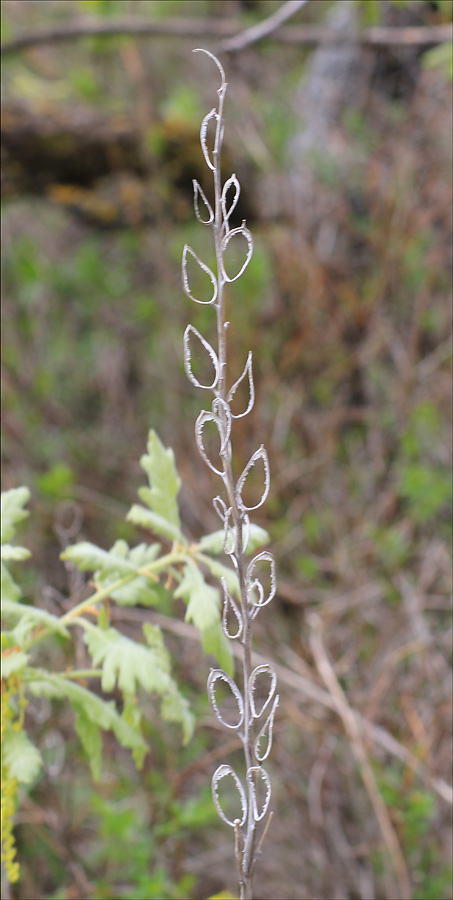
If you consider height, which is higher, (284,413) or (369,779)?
(284,413)

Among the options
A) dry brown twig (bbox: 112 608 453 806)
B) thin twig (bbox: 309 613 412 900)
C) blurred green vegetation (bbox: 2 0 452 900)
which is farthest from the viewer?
blurred green vegetation (bbox: 2 0 452 900)

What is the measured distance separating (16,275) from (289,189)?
1580mm

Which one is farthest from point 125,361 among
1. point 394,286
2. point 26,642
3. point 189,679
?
point 26,642

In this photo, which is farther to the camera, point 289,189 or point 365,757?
point 289,189

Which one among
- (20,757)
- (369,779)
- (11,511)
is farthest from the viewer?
(369,779)

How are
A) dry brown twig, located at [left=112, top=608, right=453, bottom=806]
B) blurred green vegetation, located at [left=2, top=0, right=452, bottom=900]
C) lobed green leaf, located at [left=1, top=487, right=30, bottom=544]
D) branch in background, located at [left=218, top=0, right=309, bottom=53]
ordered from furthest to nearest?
blurred green vegetation, located at [left=2, top=0, right=452, bottom=900] < branch in background, located at [left=218, top=0, right=309, bottom=53] < dry brown twig, located at [left=112, top=608, right=453, bottom=806] < lobed green leaf, located at [left=1, top=487, right=30, bottom=544]

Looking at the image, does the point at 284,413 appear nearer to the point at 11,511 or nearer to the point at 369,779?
the point at 369,779

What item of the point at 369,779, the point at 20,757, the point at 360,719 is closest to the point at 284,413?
the point at 360,719

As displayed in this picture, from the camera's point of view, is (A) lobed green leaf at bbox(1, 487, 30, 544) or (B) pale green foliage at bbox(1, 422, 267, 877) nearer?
(B) pale green foliage at bbox(1, 422, 267, 877)

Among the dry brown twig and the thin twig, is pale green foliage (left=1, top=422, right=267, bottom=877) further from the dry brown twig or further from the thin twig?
the thin twig

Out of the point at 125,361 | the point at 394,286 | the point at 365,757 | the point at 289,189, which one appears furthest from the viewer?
the point at 125,361

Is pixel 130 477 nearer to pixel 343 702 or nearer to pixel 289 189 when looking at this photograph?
pixel 289 189

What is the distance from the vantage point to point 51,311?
15.3 feet

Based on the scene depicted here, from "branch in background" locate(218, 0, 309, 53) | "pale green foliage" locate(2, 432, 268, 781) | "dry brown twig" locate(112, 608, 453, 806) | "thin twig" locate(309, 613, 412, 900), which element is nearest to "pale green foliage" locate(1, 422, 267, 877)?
"pale green foliage" locate(2, 432, 268, 781)
